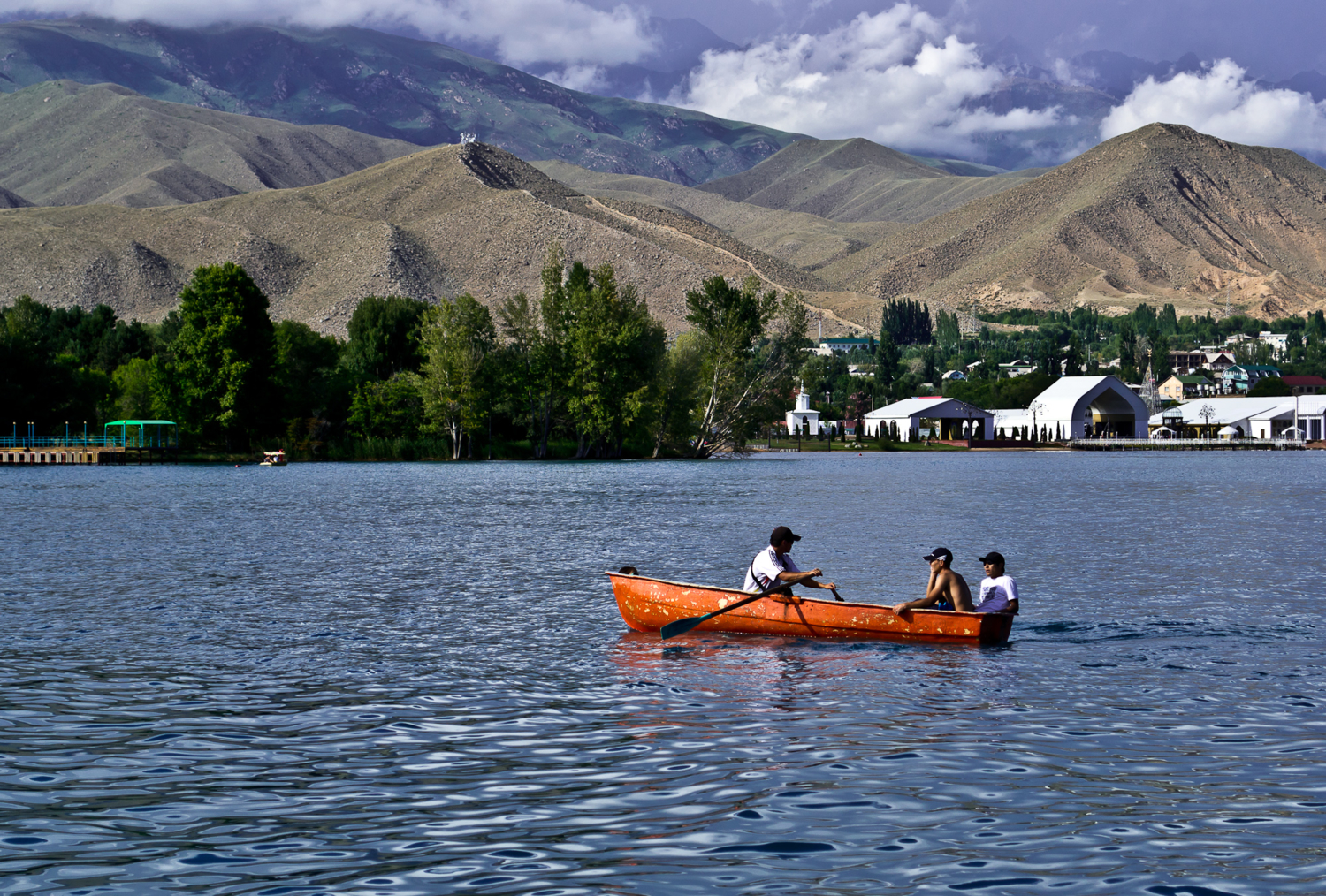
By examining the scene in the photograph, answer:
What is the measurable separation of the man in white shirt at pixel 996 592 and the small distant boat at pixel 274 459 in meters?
92.6

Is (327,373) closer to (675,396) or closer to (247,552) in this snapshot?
Answer: (675,396)

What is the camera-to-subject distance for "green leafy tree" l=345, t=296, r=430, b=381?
126 metres

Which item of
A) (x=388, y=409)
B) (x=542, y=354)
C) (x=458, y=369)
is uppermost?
(x=542, y=354)

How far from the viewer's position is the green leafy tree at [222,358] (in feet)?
354

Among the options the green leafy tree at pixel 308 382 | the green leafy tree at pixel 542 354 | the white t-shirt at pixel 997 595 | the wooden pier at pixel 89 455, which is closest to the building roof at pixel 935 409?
the green leafy tree at pixel 542 354

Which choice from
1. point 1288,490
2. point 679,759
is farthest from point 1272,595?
point 1288,490

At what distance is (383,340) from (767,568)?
108 m

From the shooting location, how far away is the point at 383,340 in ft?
415

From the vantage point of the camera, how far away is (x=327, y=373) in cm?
12006

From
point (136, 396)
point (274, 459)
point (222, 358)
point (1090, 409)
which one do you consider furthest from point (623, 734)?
→ point (1090, 409)

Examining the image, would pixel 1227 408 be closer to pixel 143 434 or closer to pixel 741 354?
pixel 741 354

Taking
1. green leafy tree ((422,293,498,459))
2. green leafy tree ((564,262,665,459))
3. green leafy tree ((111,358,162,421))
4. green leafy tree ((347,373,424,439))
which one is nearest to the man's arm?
green leafy tree ((564,262,665,459))

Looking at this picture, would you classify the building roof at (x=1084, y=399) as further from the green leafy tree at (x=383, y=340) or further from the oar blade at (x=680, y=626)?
the oar blade at (x=680, y=626)

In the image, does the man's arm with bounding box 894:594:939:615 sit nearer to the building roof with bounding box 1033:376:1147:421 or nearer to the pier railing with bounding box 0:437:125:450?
the pier railing with bounding box 0:437:125:450
